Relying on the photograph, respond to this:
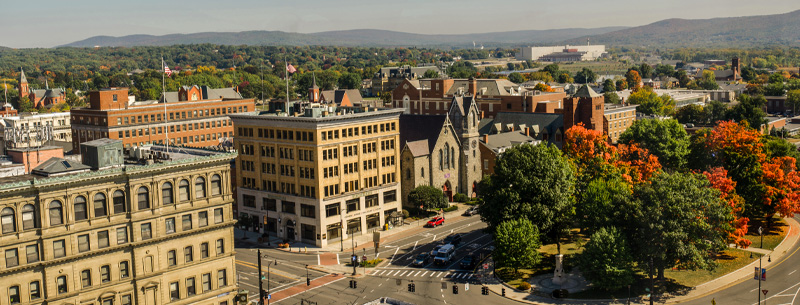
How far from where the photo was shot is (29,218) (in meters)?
63.4

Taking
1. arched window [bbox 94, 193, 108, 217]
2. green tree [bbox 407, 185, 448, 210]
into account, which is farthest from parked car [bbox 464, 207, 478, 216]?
arched window [bbox 94, 193, 108, 217]

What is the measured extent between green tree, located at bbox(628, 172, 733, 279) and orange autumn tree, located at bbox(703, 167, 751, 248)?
861cm

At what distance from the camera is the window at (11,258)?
62.4m

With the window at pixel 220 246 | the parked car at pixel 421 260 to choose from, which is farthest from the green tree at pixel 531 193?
the window at pixel 220 246

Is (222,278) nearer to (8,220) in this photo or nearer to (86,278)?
(86,278)

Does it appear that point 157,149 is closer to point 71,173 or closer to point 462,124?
point 71,173

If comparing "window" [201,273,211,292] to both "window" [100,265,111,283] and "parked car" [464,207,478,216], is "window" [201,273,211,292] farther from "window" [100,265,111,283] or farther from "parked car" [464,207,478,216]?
"parked car" [464,207,478,216]

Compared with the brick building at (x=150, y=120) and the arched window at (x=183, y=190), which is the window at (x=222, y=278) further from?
the brick building at (x=150, y=120)

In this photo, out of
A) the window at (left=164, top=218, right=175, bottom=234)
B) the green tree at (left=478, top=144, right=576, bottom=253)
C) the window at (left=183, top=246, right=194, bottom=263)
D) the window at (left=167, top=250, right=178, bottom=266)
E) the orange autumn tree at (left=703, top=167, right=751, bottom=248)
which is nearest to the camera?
the window at (left=164, top=218, right=175, bottom=234)

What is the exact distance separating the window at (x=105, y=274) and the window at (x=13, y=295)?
23.8ft

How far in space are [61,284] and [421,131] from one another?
74.6m

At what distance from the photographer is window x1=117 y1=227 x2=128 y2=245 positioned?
6925 cm

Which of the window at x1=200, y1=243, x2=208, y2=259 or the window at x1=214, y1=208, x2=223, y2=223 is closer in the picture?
the window at x1=200, y1=243, x2=208, y2=259

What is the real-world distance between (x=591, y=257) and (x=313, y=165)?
4172cm
